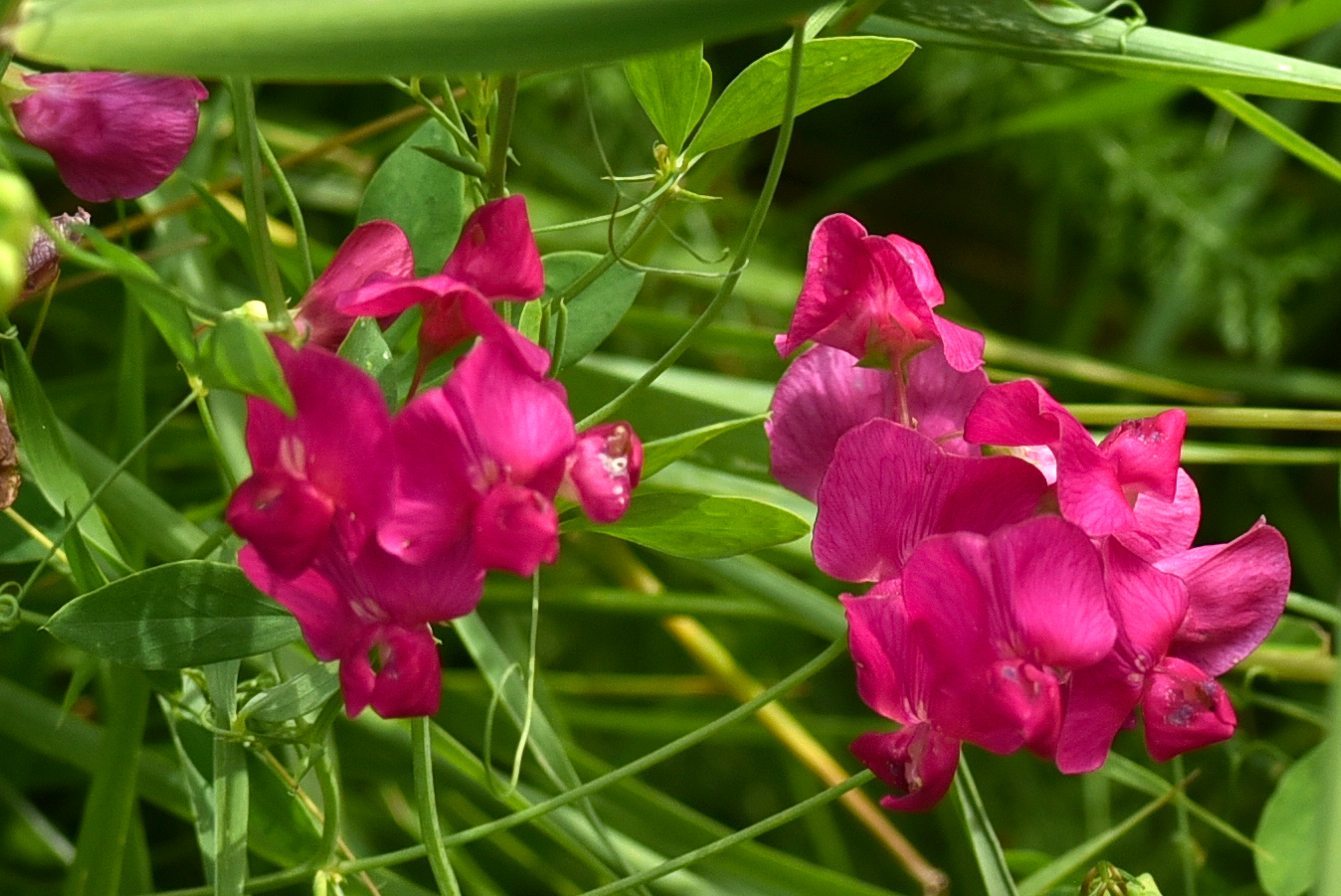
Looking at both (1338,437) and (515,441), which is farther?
(1338,437)

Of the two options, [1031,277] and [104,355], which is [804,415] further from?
[1031,277]

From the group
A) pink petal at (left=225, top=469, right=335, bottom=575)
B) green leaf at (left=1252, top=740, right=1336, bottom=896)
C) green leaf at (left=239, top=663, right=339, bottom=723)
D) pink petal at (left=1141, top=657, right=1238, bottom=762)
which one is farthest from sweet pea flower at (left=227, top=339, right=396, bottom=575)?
green leaf at (left=1252, top=740, right=1336, bottom=896)

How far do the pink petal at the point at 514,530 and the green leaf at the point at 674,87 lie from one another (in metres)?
0.14

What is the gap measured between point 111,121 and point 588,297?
15cm

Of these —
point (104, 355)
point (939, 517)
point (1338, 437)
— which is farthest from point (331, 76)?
point (1338, 437)

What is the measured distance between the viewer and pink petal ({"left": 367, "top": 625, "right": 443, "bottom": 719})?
348 millimetres

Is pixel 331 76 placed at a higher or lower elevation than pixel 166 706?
higher

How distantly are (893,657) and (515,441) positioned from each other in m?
0.12

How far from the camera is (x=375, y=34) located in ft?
0.87

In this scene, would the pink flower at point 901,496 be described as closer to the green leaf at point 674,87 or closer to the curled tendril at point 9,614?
the green leaf at point 674,87

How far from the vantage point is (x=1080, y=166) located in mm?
1125

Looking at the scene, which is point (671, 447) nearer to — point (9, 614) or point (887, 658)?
point (887, 658)

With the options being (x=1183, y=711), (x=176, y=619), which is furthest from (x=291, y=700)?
(x=1183, y=711)

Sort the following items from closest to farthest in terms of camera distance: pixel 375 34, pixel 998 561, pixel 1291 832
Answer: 1. pixel 375 34
2. pixel 998 561
3. pixel 1291 832
